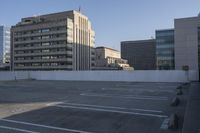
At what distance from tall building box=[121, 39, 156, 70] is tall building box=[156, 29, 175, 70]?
4762 cm

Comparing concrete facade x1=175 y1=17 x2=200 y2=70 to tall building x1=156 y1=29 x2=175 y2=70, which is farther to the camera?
tall building x1=156 y1=29 x2=175 y2=70

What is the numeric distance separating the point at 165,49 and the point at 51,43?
41190mm

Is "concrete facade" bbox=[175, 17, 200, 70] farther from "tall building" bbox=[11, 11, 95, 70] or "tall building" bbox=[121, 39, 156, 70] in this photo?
"tall building" bbox=[121, 39, 156, 70]

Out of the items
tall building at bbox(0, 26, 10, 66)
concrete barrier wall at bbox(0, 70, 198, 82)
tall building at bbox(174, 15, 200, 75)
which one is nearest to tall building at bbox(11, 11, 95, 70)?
tall building at bbox(0, 26, 10, 66)

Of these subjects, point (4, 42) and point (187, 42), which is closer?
point (187, 42)

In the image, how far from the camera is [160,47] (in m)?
91.2

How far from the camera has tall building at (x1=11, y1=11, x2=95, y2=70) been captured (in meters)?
94.7

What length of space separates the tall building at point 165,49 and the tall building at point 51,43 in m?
31.2

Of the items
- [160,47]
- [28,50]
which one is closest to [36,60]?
[28,50]

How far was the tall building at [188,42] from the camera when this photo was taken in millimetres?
79375

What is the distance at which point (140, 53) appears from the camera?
5738 inches

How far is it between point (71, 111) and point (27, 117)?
2.45 metres

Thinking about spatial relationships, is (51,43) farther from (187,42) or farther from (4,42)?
(4,42)

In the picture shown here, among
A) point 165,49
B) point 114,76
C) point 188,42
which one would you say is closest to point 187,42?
point 188,42
